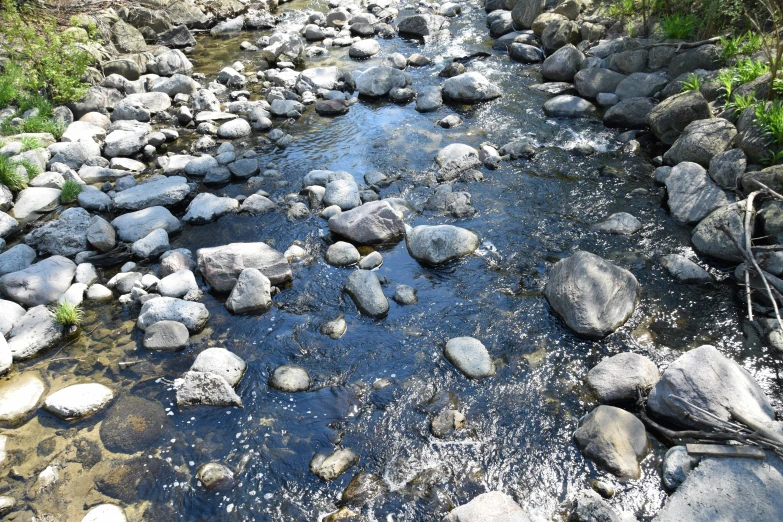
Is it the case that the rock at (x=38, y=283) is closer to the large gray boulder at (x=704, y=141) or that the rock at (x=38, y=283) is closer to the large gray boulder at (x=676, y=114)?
the large gray boulder at (x=704, y=141)

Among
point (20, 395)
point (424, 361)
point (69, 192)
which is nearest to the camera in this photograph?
point (20, 395)

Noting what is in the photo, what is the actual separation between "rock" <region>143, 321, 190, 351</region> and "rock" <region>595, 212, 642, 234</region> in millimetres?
5509

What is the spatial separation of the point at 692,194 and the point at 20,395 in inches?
331

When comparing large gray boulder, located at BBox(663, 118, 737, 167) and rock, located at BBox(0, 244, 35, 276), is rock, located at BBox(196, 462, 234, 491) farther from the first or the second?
large gray boulder, located at BBox(663, 118, 737, 167)

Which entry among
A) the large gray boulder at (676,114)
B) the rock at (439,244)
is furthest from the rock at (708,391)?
the large gray boulder at (676,114)

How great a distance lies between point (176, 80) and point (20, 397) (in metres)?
8.46

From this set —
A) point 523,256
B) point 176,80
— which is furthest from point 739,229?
point 176,80

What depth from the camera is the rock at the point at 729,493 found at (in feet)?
12.8

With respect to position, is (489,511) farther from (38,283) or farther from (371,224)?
(38,283)

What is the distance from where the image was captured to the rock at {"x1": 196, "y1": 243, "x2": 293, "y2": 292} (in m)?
6.56

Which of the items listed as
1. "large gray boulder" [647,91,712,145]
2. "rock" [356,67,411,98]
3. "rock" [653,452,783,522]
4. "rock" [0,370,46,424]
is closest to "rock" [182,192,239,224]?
"rock" [0,370,46,424]

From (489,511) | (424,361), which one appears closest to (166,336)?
(424,361)

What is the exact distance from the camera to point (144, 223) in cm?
758

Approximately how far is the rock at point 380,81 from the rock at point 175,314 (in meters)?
7.12
